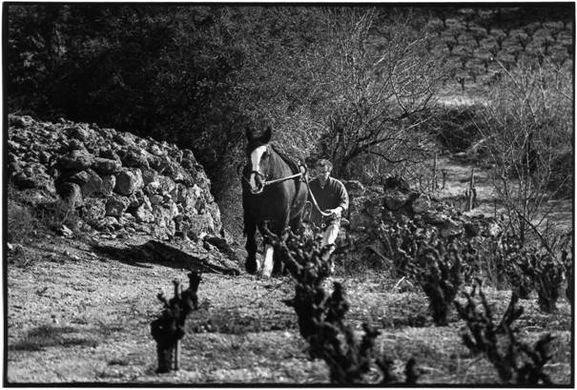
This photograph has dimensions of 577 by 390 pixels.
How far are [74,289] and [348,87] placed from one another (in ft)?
14.3

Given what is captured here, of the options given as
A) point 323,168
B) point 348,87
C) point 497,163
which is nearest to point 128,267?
point 323,168

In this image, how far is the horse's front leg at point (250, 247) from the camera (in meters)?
13.1

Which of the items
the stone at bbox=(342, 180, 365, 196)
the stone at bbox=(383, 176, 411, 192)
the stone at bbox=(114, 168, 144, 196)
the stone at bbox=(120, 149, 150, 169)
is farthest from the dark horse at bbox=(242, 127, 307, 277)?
the stone at bbox=(120, 149, 150, 169)

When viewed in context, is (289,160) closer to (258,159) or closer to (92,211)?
(258,159)

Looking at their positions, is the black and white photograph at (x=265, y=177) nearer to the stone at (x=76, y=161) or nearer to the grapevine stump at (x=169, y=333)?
the stone at (x=76, y=161)

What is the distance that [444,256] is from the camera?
37.1ft

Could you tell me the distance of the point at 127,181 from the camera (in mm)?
14828

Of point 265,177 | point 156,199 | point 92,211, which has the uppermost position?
point 265,177

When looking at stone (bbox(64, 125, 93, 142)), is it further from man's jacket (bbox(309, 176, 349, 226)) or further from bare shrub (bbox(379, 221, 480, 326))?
bare shrub (bbox(379, 221, 480, 326))

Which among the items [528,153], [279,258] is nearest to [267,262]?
[279,258]

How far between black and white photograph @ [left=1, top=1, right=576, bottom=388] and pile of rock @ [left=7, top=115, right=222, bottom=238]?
0.10 ft

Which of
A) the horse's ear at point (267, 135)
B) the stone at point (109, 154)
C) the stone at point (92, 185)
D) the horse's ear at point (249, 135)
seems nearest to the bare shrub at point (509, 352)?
the horse's ear at point (267, 135)

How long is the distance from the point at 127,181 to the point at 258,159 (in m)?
3.06

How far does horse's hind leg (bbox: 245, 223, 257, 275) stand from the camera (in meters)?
13.1
